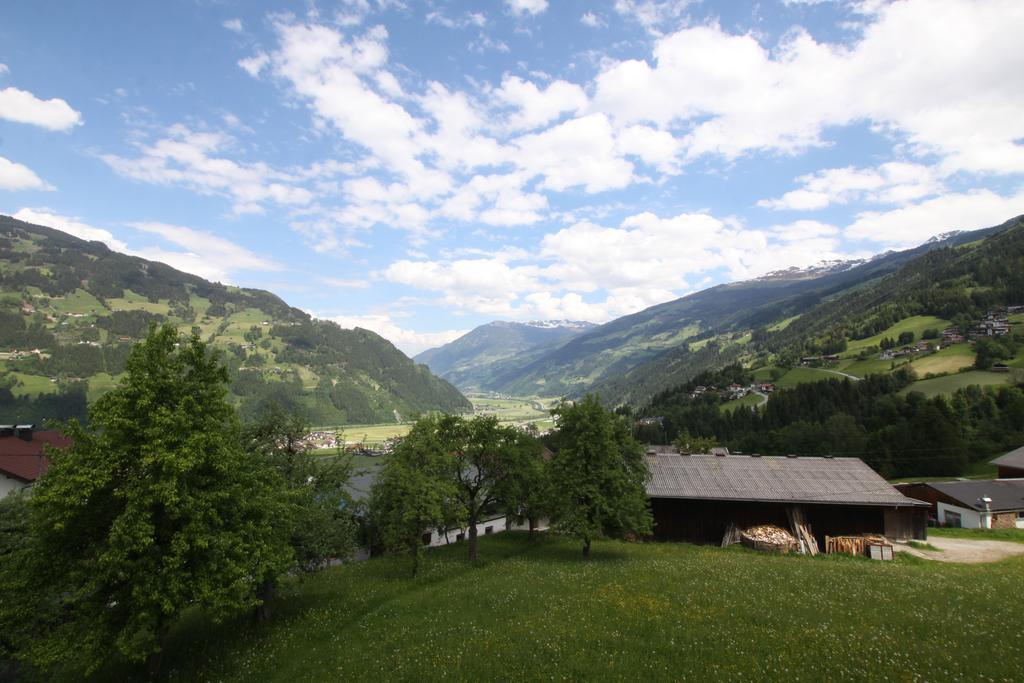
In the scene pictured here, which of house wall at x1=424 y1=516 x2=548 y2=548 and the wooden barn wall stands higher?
the wooden barn wall

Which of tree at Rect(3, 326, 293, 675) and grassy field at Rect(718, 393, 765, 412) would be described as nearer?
tree at Rect(3, 326, 293, 675)

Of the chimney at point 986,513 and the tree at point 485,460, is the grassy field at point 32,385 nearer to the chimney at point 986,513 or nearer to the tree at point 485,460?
the tree at point 485,460

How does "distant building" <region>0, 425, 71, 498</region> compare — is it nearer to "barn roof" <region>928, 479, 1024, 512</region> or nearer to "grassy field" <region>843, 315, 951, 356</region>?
"barn roof" <region>928, 479, 1024, 512</region>

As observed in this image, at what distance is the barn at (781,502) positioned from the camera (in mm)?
40000

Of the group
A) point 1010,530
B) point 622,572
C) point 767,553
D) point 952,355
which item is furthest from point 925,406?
point 622,572

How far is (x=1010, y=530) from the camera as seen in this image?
47219 millimetres

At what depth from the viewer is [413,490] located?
28.7m

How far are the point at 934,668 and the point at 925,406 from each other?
337 ft

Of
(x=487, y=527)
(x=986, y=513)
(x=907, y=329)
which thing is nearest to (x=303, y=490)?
(x=487, y=527)

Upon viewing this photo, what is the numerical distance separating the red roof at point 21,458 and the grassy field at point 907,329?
212499 millimetres

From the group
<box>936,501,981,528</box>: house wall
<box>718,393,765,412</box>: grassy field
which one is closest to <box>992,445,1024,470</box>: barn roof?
<box>936,501,981,528</box>: house wall

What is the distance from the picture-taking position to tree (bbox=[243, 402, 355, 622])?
76.1 feet

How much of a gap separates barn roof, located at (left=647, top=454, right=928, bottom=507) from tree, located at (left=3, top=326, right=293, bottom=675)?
33.9 meters

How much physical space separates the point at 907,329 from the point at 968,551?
17834cm
